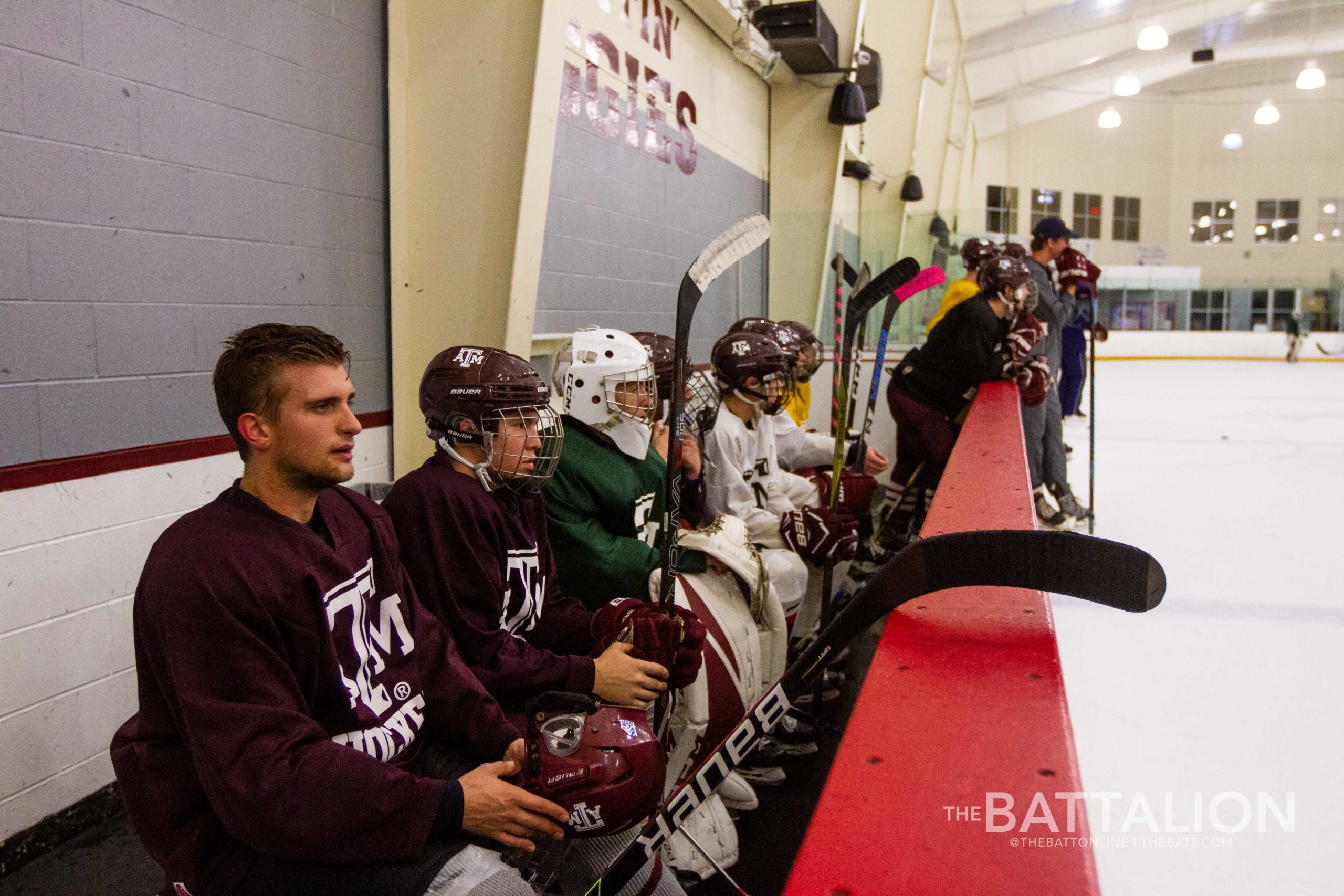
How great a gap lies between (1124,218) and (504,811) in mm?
24484

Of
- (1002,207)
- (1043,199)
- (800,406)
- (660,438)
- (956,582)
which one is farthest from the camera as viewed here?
(1043,199)

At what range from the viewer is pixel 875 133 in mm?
10234

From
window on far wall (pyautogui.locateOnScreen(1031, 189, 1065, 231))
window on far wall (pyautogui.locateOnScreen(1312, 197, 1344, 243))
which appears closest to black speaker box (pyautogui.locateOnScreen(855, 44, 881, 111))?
window on far wall (pyautogui.locateOnScreen(1031, 189, 1065, 231))

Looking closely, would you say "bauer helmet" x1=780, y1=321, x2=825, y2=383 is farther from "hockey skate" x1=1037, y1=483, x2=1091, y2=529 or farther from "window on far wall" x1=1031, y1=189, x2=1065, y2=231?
"window on far wall" x1=1031, y1=189, x2=1065, y2=231

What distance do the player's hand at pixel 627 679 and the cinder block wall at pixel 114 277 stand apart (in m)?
1.29

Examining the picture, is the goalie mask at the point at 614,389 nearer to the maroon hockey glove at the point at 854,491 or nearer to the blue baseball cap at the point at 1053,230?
the maroon hockey glove at the point at 854,491

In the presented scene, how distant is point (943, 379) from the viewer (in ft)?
14.2

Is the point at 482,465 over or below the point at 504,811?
over

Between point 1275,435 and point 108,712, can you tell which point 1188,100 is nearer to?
point 1275,435

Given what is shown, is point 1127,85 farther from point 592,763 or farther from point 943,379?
point 592,763

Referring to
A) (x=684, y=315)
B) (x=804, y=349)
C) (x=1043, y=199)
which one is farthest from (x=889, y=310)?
(x=1043, y=199)

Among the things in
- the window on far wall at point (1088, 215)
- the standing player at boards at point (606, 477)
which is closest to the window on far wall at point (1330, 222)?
the window on far wall at point (1088, 215)

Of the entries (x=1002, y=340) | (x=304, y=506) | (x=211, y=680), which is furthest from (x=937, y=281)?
(x=211, y=680)

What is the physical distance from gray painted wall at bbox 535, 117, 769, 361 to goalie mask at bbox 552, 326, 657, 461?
1882mm
